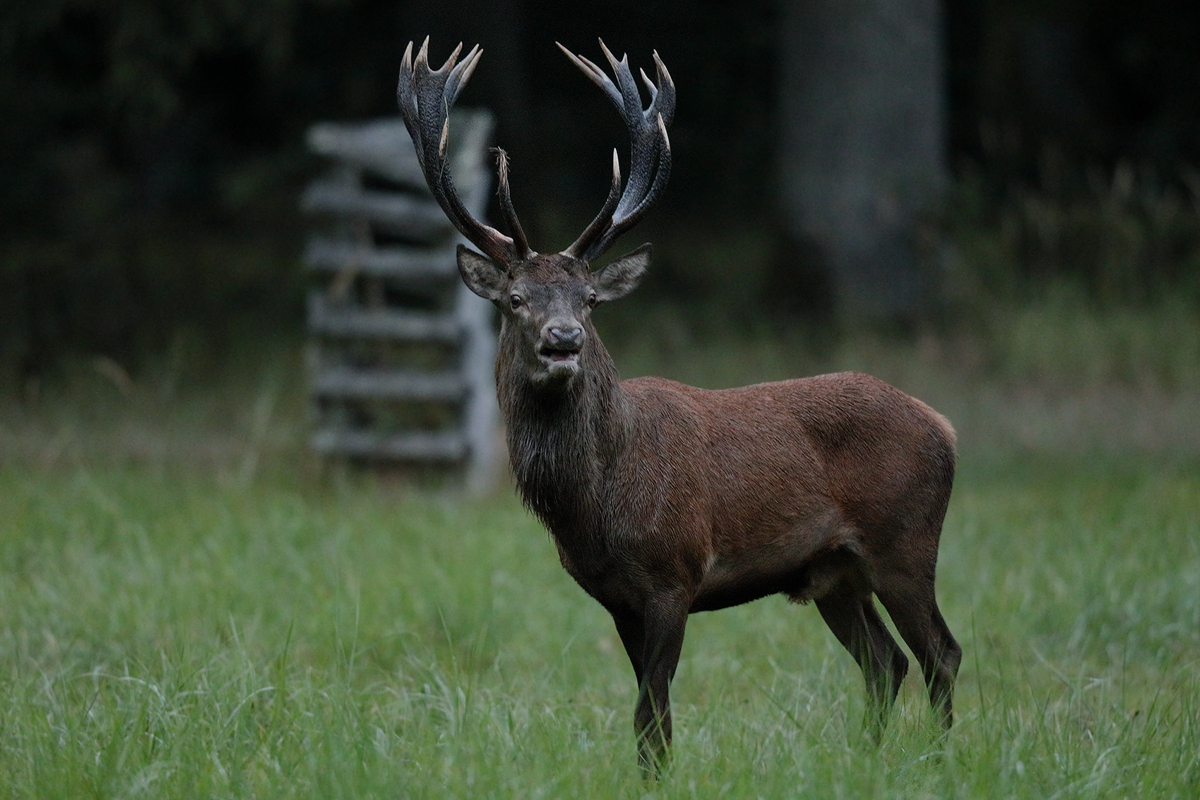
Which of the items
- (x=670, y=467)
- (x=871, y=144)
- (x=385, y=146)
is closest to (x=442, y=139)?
(x=670, y=467)

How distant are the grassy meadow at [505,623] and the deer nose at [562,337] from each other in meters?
1.16

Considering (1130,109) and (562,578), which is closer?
(562,578)

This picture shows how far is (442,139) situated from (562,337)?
906 millimetres

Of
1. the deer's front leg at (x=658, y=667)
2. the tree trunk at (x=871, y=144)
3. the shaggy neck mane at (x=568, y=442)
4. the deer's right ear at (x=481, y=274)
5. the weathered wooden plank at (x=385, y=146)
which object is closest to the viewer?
the deer's front leg at (x=658, y=667)

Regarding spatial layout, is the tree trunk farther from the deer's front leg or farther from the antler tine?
the deer's front leg

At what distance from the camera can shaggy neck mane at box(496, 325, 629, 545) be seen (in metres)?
4.32

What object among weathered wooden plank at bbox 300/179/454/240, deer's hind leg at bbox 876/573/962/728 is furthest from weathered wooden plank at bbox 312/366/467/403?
deer's hind leg at bbox 876/573/962/728

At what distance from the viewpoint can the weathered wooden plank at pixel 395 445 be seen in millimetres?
9086

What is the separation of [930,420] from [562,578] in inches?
113

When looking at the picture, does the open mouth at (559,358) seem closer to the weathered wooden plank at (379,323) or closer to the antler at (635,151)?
the antler at (635,151)

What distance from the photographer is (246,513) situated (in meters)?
7.84

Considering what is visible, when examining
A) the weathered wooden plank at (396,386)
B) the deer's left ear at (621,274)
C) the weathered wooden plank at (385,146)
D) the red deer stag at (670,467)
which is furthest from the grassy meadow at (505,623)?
the weathered wooden plank at (385,146)

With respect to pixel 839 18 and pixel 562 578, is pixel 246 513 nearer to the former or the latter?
pixel 562 578

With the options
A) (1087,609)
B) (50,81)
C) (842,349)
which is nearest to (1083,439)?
(842,349)
